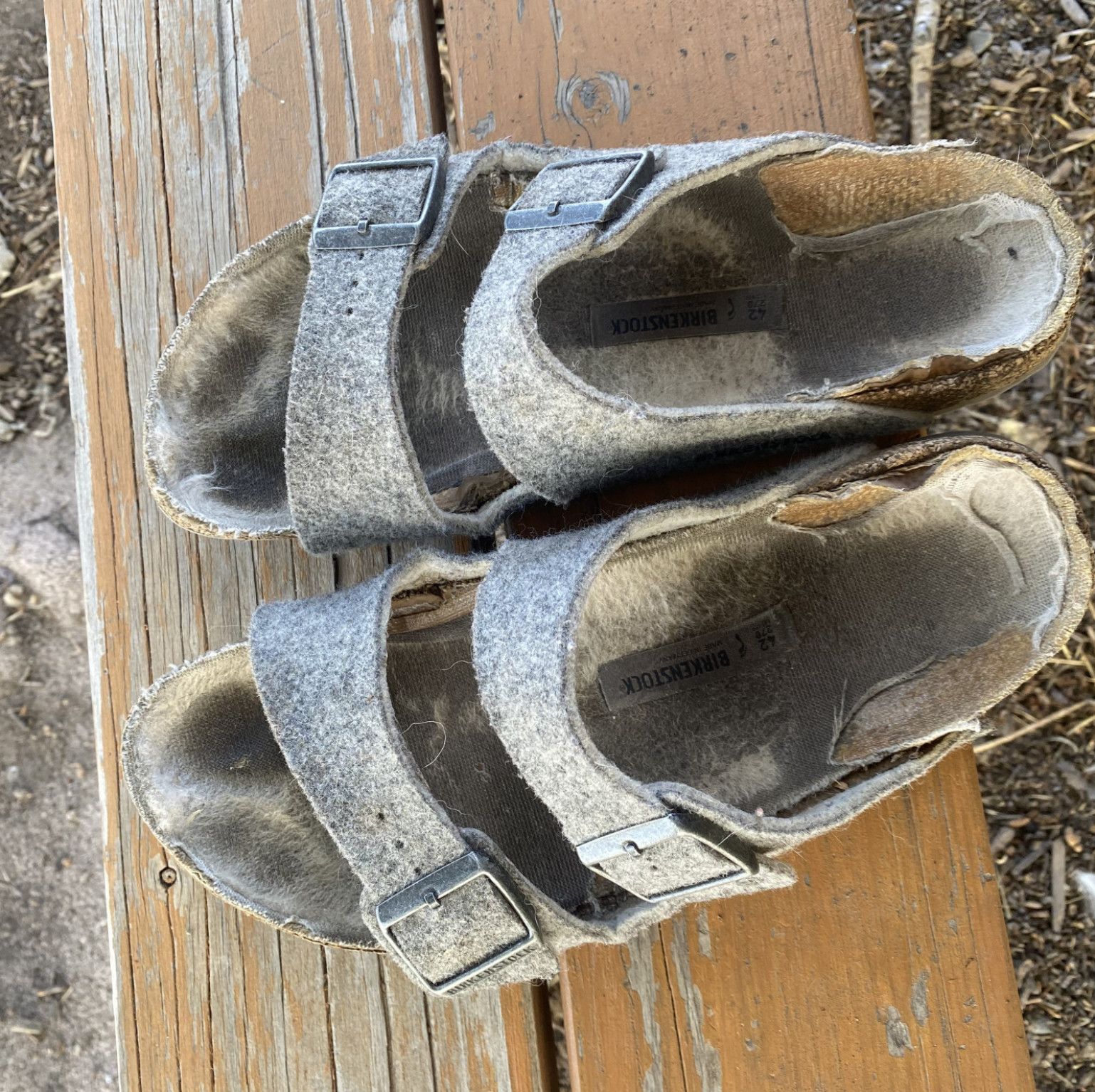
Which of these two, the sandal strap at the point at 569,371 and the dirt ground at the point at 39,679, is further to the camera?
the dirt ground at the point at 39,679

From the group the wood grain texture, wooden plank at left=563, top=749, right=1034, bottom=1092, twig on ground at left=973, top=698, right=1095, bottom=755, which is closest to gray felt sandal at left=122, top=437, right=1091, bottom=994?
wooden plank at left=563, top=749, right=1034, bottom=1092

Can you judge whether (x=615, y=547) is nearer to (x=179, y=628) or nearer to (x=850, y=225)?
(x=850, y=225)

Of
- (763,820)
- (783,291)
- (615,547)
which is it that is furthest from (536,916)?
(783,291)

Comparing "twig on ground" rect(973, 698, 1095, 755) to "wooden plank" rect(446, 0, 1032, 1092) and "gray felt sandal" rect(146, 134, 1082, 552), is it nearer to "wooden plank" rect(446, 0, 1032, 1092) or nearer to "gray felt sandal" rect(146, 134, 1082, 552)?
"wooden plank" rect(446, 0, 1032, 1092)

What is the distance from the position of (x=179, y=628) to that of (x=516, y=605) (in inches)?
23.6

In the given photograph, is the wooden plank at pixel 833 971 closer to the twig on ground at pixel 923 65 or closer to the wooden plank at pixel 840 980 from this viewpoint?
the wooden plank at pixel 840 980

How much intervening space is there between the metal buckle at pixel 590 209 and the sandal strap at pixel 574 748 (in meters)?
0.31

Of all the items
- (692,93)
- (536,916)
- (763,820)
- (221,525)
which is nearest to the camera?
(763,820)

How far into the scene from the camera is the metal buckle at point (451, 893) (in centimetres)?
102

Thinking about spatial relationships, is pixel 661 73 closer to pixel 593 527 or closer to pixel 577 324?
pixel 577 324

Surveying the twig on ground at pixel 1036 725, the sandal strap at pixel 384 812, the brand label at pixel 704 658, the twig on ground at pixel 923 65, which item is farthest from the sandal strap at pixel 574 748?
the twig on ground at pixel 923 65

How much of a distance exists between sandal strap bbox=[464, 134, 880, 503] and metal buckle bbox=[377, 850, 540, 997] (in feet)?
1.29

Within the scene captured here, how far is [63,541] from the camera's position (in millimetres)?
1955

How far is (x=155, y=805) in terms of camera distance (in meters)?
1.16
